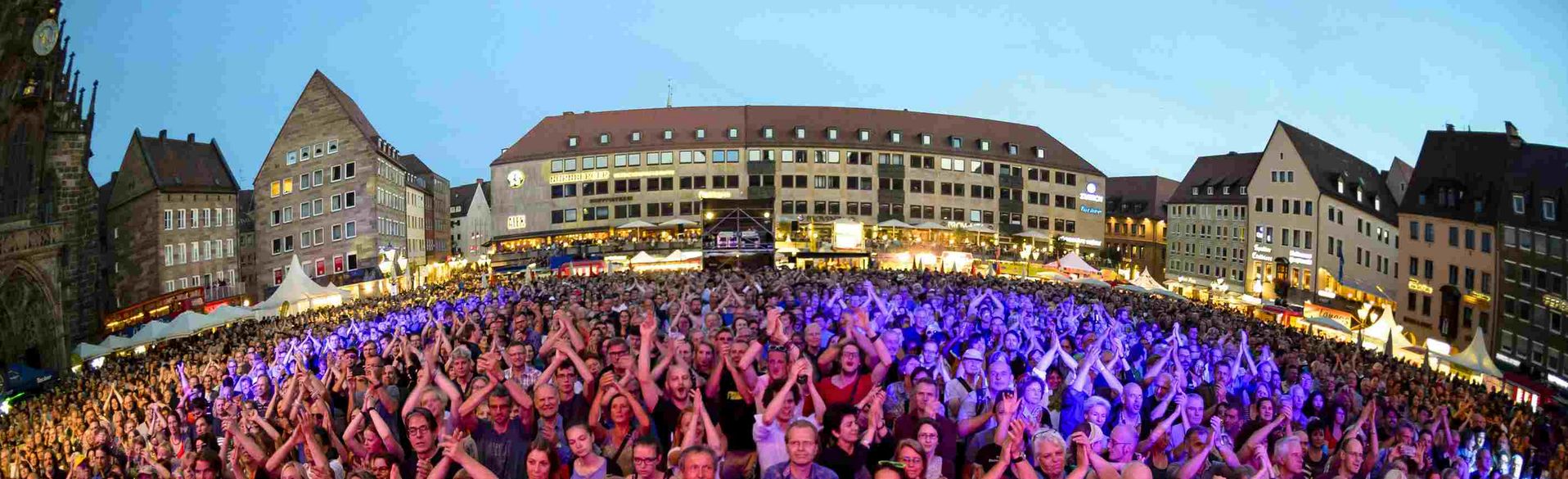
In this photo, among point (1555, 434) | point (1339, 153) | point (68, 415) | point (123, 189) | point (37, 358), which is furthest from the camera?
point (1339, 153)

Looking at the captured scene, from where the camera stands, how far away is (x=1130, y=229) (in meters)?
78.6

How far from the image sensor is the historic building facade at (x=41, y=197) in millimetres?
29734

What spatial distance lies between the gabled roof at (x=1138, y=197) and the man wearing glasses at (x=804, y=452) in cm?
7762

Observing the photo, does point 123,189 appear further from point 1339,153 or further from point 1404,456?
point 1339,153

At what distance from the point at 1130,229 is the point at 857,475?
261 feet

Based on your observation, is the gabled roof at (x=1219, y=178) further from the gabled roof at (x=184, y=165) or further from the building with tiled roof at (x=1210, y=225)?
the gabled roof at (x=184, y=165)

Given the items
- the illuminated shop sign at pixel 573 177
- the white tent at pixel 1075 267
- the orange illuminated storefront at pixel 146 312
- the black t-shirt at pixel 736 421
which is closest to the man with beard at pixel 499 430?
the black t-shirt at pixel 736 421

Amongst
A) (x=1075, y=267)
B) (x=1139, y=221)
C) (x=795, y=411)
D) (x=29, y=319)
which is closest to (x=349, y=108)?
(x=29, y=319)

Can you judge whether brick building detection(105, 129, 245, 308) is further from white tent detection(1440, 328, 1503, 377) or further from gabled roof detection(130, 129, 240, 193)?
white tent detection(1440, 328, 1503, 377)

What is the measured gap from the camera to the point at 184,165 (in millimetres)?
51562

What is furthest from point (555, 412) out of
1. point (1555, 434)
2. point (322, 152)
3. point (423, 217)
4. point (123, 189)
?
point (423, 217)

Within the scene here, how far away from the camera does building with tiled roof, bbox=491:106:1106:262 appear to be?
5953 cm

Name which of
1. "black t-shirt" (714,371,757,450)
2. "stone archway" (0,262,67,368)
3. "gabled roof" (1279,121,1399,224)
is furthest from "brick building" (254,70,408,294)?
"gabled roof" (1279,121,1399,224)

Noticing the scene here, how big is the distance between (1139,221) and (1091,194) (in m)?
Answer: 14.5
